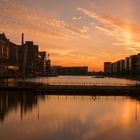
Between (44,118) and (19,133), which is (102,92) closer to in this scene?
(44,118)

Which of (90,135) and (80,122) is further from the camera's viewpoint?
(80,122)

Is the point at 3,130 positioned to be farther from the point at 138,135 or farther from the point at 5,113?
the point at 138,135

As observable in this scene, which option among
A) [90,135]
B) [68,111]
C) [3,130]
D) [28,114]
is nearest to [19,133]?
[3,130]

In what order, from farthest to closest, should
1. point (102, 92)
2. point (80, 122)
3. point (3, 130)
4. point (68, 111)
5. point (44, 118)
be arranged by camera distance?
point (102, 92) → point (68, 111) → point (44, 118) → point (80, 122) → point (3, 130)

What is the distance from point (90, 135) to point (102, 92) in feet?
138

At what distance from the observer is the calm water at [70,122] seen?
2955cm

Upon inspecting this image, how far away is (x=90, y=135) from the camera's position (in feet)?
97.4

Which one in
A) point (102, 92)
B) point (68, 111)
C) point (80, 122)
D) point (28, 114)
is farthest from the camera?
point (102, 92)

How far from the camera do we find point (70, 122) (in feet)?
120

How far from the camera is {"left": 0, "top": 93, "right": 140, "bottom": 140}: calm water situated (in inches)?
1163

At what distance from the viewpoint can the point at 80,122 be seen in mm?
36688

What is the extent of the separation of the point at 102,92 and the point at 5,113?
3420 cm

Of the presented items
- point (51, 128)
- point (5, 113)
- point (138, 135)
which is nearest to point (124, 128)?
point (138, 135)

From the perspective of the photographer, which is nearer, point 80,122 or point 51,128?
point 51,128
